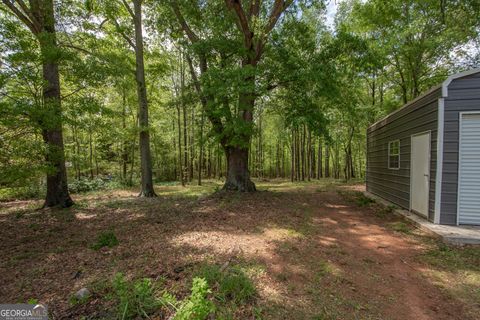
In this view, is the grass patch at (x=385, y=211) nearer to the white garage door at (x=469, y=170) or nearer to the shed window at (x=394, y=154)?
the shed window at (x=394, y=154)

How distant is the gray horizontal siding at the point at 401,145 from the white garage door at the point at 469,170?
1.52ft

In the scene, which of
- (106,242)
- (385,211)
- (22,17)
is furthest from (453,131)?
(22,17)

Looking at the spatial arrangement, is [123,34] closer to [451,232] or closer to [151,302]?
[151,302]

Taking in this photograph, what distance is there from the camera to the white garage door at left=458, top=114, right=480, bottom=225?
5.13 m

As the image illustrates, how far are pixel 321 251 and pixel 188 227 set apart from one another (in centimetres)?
299

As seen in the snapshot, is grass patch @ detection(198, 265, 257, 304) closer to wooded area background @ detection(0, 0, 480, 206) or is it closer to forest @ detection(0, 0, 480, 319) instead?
forest @ detection(0, 0, 480, 319)

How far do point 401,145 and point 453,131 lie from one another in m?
2.32

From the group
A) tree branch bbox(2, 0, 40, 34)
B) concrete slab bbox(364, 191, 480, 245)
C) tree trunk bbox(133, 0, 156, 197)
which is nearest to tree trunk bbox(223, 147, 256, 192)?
tree trunk bbox(133, 0, 156, 197)

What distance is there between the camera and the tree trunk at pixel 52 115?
17.2 ft

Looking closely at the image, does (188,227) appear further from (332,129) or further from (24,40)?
(332,129)

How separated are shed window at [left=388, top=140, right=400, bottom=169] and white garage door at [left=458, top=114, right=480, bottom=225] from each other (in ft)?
8.36

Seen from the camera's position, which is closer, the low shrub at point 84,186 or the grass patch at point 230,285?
the grass patch at point 230,285

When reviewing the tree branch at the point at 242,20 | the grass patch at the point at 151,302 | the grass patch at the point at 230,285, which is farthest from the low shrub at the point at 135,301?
the tree branch at the point at 242,20

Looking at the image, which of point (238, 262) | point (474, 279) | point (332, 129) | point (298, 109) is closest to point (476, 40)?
point (332, 129)
